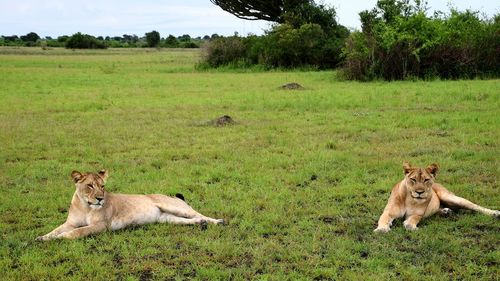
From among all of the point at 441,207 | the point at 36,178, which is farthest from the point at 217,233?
the point at 36,178

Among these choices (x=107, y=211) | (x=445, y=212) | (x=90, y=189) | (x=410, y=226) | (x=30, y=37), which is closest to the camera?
(x=90, y=189)

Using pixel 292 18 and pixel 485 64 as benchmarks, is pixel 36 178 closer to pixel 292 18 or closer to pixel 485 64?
pixel 485 64

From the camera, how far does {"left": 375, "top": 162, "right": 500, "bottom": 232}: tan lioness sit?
246 inches

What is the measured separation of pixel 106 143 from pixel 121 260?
6481 mm

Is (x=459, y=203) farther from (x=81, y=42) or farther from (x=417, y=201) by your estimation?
(x=81, y=42)

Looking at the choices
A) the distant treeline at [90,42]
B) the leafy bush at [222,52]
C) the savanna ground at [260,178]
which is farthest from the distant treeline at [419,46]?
the distant treeline at [90,42]

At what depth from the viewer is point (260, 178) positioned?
8758 millimetres

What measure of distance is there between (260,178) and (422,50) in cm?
1916

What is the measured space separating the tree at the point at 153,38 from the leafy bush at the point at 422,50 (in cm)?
6677

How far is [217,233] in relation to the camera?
6.27m

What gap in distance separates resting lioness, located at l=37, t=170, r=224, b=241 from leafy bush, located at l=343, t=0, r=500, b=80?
20.4 metres

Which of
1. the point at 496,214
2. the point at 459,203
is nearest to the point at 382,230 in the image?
the point at 459,203

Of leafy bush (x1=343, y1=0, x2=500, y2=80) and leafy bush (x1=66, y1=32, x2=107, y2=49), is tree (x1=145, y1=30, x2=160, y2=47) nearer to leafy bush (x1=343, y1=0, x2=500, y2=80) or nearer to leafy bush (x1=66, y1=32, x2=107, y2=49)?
leafy bush (x1=66, y1=32, x2=107, y2=49)

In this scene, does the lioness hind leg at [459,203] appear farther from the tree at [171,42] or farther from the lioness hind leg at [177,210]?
the tree at [171,42]
